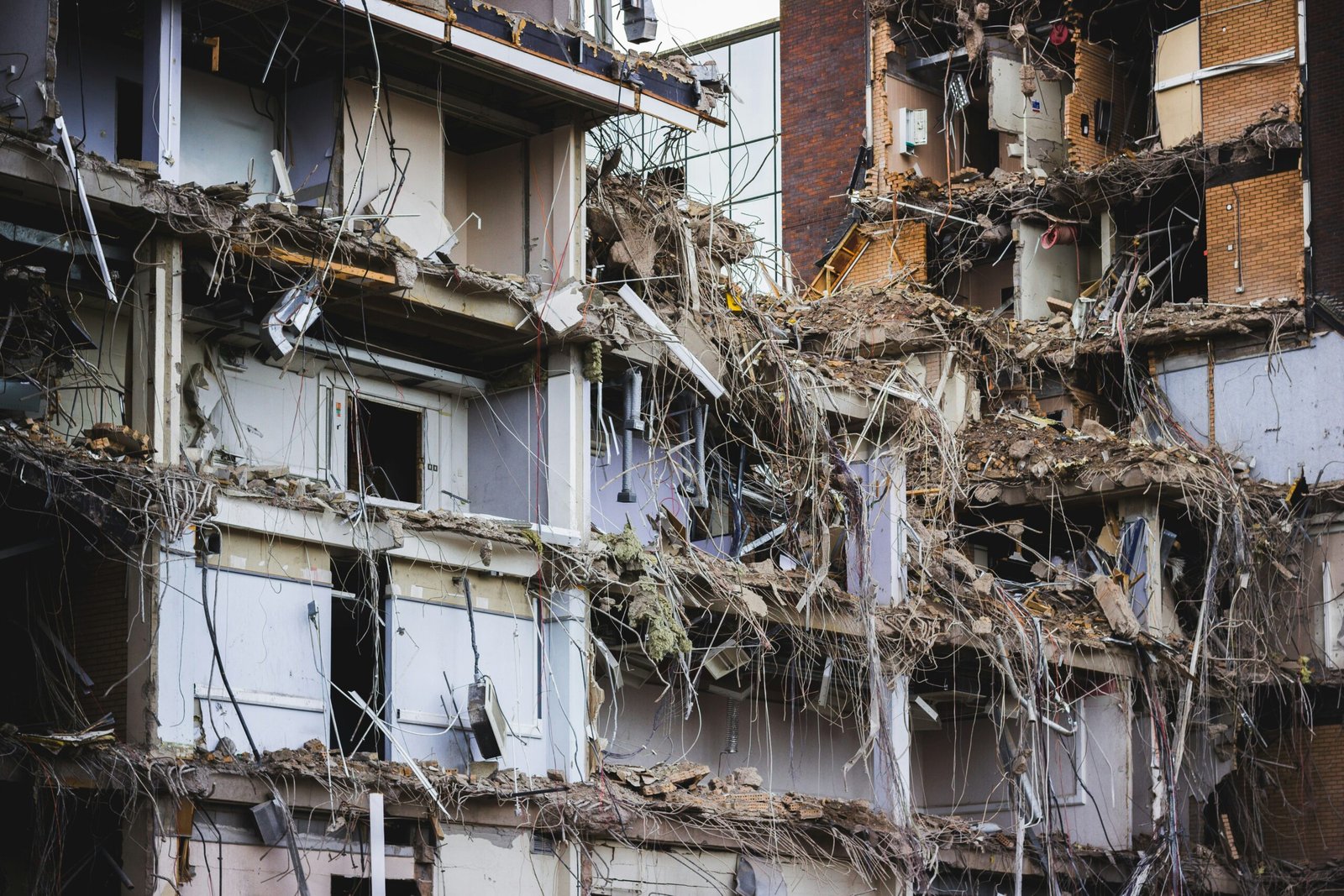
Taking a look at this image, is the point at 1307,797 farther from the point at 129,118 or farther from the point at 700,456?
the point at 129,118

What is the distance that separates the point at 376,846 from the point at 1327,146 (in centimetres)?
2170

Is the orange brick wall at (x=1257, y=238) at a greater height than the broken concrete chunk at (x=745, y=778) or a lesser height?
greater

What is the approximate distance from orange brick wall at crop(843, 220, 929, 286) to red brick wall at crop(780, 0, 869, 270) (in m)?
1.14

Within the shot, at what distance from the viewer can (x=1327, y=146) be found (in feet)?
108

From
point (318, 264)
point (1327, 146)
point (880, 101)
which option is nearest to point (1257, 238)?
point (1327, 146)

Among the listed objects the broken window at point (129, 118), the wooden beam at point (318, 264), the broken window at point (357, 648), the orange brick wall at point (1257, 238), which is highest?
the orange brick wall at point (1257, 238)

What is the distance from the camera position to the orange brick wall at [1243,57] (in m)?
33.8

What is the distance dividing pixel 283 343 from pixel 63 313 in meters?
1.99

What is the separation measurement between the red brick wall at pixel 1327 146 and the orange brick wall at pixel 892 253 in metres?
7.06

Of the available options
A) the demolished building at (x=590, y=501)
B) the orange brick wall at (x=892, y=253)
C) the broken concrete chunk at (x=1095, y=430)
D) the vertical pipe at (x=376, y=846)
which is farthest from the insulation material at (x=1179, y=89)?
the vertical pipe at (x=376, y=846)

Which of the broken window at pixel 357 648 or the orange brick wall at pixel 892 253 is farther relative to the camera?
the orange brick wall at pixel 892 253

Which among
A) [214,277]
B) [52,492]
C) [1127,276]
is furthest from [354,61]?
[1127,276]

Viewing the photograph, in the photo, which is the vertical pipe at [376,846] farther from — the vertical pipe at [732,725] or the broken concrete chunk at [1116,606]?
the broken concrete chunk at [1116,606]

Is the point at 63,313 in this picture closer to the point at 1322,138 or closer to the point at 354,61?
the point at 354,61
